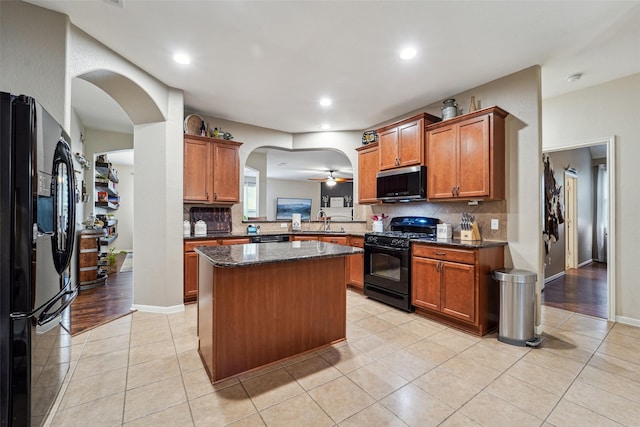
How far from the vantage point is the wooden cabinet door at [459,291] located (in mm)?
2740

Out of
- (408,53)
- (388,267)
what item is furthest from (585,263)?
(408,53)

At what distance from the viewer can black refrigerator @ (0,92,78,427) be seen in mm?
1312

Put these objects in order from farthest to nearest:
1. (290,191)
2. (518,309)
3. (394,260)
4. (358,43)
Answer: (290,191) → (394,260) → (518,309) → (358,43)

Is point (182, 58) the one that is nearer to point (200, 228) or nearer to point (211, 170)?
point (211, 170)

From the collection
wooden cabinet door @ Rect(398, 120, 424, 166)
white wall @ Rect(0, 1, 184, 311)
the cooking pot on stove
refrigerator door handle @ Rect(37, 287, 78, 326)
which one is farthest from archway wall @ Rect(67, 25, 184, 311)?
wooden cabinet door @ Rect(398, 120, 424, 166)

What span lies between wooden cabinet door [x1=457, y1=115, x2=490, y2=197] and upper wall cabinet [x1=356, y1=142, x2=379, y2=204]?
1384 mm

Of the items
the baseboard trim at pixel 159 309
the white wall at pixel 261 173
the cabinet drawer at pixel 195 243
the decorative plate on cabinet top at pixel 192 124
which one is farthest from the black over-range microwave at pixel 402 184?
the white wall at pixel 261 173

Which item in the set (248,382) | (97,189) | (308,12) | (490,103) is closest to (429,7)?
(308,12)

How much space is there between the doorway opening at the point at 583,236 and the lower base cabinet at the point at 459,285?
1410mm

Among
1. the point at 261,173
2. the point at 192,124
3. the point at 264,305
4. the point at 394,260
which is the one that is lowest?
the point at 264,305

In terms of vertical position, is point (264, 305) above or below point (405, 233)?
below

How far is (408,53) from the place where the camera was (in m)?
2.60

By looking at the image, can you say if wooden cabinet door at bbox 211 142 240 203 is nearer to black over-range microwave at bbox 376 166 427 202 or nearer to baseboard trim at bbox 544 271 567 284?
black over-range microwave at bbox 376 166 427 202

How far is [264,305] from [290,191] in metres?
9.39
